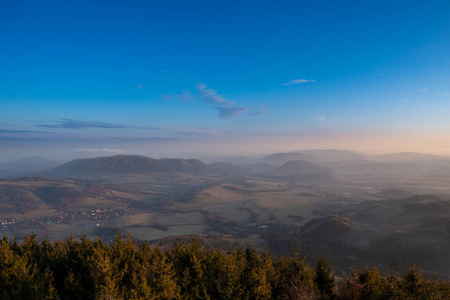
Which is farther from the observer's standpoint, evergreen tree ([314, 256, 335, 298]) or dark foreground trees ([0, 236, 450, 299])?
evergreen tree ([314, 256, 335, 298])

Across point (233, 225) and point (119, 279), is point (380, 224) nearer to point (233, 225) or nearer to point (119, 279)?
point (233, 225)

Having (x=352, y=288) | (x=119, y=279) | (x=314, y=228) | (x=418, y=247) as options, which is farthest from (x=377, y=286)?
(x=314, y=228)

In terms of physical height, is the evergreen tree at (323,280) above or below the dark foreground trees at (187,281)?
below

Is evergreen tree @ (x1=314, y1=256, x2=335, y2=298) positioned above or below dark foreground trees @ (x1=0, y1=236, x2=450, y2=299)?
below

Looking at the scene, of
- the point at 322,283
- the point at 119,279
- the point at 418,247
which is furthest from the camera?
the point at 418,247

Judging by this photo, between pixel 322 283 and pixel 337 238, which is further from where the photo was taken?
pixel 337 238

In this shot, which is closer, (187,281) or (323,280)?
(187,281)

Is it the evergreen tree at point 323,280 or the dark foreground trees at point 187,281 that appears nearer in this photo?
the dark foreground trees at point 187,281

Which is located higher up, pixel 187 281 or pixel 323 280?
pixel 187 281
